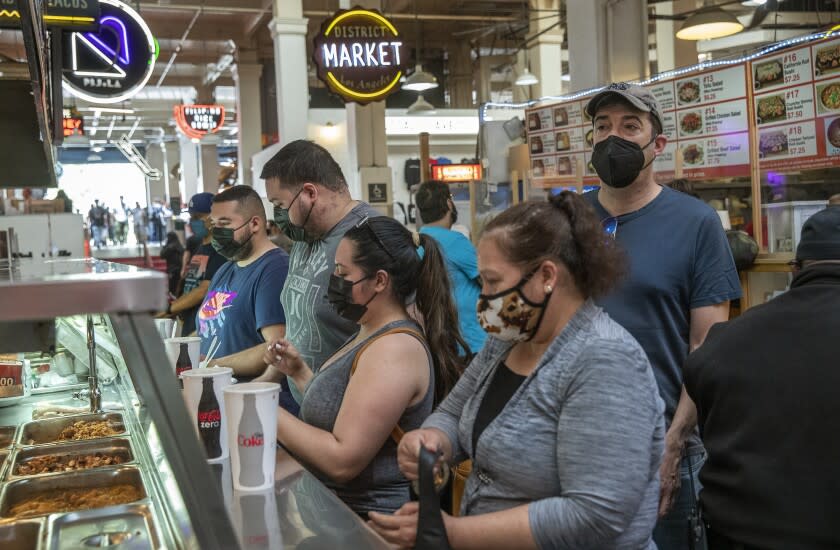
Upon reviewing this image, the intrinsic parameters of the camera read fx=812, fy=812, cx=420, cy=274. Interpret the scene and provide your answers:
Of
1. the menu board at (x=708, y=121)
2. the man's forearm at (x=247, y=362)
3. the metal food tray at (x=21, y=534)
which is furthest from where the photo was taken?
the menu board at (x=708, y=121)

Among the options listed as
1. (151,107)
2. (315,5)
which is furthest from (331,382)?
(151,107)

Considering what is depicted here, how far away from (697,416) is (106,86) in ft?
22.0

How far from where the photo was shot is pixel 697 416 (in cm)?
230

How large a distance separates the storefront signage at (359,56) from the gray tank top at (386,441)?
286 inches

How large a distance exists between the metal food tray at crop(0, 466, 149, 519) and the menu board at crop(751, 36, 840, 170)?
4.62m

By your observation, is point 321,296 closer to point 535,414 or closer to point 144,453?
point 144,453

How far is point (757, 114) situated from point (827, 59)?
2.15 ft

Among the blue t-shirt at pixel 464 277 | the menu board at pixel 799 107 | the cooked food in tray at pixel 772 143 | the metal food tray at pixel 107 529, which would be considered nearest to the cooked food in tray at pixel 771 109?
the menu board at pixel 799 107

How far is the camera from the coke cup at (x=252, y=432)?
1858mm

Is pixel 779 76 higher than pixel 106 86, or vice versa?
pixel 106 86

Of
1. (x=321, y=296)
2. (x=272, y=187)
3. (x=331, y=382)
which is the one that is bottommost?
(x=331, y=382)

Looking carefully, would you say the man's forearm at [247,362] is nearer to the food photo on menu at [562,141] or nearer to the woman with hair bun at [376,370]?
the woman with hair bun at [376,370]

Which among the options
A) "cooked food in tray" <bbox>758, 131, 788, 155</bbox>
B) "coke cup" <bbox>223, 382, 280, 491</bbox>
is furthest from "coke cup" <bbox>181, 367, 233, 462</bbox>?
"cooked food in tray" <bbox>758, 131, 788, 155</bbox>

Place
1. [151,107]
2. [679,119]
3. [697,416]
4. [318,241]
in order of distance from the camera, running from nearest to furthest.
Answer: [697,416], [318,241], [679,119], [151,107]
